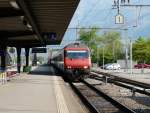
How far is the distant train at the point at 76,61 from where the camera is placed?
1667 inches

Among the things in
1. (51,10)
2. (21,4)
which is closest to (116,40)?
(51,10)

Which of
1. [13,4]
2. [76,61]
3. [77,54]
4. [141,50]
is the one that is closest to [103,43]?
[141,50]

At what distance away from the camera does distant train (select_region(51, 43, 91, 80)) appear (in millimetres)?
42344

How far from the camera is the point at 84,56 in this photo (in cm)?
4322

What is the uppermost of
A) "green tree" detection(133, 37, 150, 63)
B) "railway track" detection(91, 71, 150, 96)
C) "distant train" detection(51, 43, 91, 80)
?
"green tree" detection(133, 37, 150, 63)

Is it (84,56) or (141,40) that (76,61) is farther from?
(141,40)

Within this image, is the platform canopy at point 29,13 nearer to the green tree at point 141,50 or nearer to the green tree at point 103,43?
the green tree at point 141,50

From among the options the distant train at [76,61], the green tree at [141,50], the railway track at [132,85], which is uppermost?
the green tree at [141,50]

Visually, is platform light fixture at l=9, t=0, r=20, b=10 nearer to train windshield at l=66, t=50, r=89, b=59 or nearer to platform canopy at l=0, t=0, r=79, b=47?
platform canopy at l=0, t=0, r=79, b=47

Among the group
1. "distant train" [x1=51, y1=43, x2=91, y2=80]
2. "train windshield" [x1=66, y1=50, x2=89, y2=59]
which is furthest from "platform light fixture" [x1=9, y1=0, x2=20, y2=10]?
"train windshield" [x1=66, y1=50, x2=89, y2=59]

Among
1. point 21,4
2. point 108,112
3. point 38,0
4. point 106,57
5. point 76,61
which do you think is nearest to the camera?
point 108,112

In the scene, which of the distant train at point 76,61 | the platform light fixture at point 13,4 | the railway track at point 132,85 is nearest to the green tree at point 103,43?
the distant train at point 76,61

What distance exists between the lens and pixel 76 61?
42906 mm

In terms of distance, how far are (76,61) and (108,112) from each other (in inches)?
952
